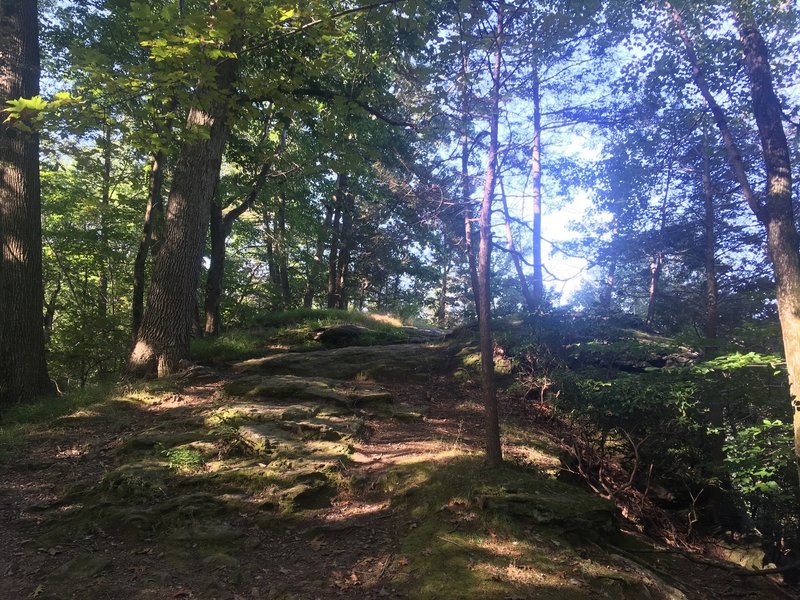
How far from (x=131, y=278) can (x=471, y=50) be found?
46.5ft

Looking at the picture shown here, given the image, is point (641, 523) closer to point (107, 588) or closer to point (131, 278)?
point (107, 588)

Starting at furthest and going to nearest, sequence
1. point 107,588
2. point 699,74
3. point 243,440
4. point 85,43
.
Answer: point 85,43, point 699,74, point 243,440, point 107,588

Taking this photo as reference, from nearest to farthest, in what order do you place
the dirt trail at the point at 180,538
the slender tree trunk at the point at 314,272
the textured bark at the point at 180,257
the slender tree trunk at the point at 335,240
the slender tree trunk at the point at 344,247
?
the dirt trail at the point at 180,538 < the textured bark at the point at 180,257 < the slender tree trunk at the point at 335,240 < the slender tree trunk at the point at 344,247 < the slender tree trunk at the point at 314,272

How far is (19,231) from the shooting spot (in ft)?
24.8

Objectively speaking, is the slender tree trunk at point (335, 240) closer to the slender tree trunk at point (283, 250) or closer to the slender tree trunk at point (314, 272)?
the slender tree trunk at point (314, 272)

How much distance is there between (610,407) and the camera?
7.15m

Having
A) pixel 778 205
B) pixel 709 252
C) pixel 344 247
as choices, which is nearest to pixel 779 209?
pixel 778 205

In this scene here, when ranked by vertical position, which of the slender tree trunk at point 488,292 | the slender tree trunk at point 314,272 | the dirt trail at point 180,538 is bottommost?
the dirt trail at point 180,538

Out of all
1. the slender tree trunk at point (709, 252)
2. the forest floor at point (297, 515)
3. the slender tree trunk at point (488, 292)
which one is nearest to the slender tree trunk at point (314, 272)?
the slender tree trunk at point (709, 252)

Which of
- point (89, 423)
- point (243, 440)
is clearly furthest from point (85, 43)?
point (243, 440)

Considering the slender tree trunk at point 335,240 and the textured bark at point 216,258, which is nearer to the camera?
the textured bark at point 216,258

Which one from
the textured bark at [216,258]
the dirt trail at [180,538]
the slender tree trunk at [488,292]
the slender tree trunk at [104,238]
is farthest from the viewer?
the textured bark at [216,258]

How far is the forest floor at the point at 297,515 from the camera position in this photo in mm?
3486

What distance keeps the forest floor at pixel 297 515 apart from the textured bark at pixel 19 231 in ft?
5.30
